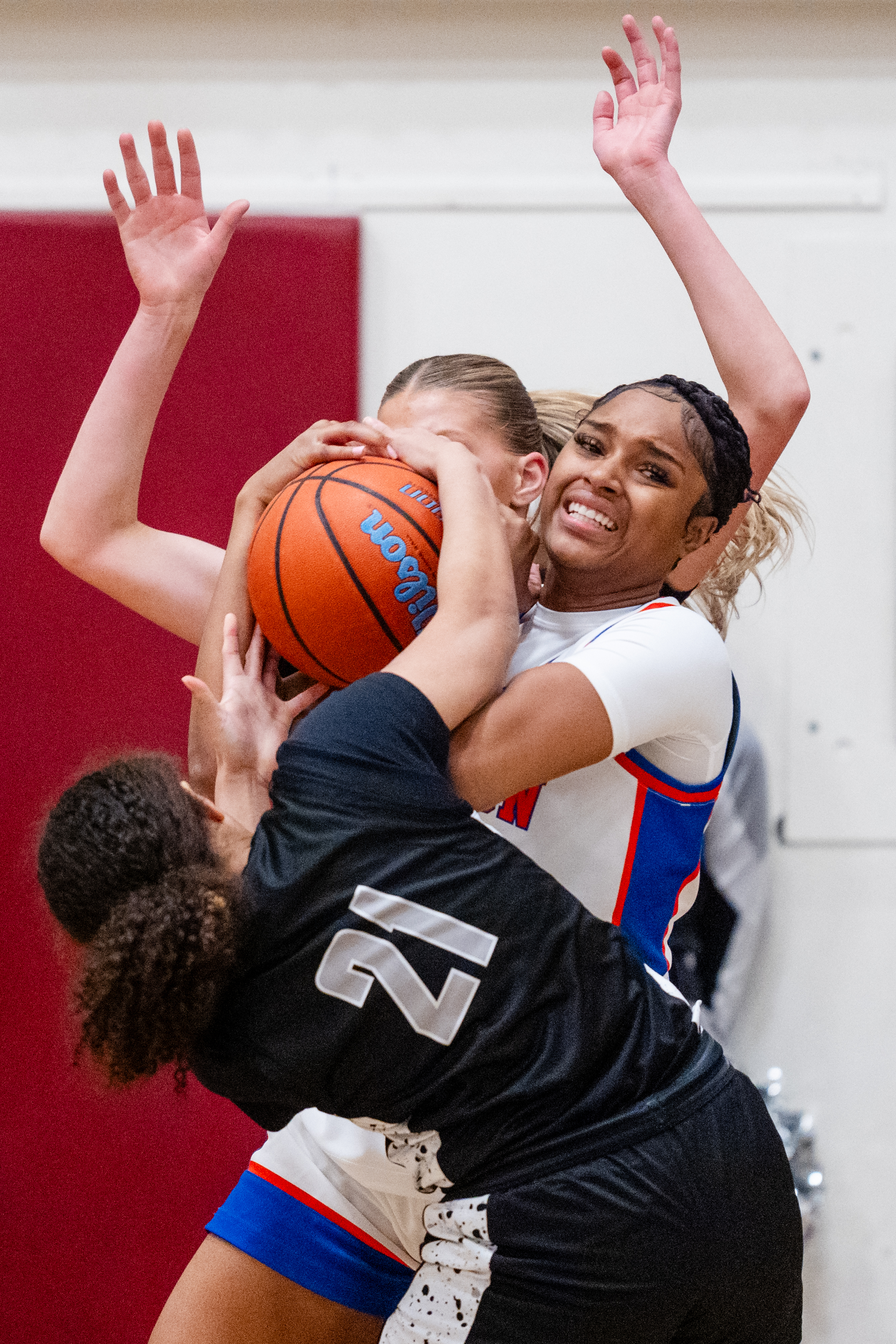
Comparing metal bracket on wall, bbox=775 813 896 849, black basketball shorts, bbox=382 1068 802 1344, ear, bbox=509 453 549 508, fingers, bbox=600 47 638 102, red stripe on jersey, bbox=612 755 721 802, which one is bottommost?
metal bracket on wall, bbox=775 813 896 849

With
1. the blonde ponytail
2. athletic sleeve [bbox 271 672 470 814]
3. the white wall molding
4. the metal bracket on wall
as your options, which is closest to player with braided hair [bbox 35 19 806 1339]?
athletic sleeve [bbox 271 672 470 814]

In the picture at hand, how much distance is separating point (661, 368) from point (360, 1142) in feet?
5.28

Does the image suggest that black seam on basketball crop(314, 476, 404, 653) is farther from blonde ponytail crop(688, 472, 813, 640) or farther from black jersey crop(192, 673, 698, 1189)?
blonde ponytail crop(688, 472, 813, 640)

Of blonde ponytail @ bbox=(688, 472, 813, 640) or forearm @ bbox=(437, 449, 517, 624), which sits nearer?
forearm @ bbox=(437, 449, 517, 624)

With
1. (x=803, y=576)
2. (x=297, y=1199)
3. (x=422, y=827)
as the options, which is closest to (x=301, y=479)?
(x=422, y=827)

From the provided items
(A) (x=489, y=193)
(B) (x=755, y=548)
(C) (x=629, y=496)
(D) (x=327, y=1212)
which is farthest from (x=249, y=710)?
(A) (x=489, y=193)

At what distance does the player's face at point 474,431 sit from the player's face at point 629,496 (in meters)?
0.09

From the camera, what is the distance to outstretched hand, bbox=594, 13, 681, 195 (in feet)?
5.40

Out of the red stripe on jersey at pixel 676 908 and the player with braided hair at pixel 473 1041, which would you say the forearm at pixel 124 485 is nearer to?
the player with braided hair at pixel 473 1041

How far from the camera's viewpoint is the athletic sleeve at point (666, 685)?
1.24 m

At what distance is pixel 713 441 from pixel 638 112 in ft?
1.99

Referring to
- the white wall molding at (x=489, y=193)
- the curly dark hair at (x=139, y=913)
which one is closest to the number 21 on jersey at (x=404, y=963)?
the curly dark hair at (x=139, y=913)

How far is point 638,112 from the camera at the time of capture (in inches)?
67.3

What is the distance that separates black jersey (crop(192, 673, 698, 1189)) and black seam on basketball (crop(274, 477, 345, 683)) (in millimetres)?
280
